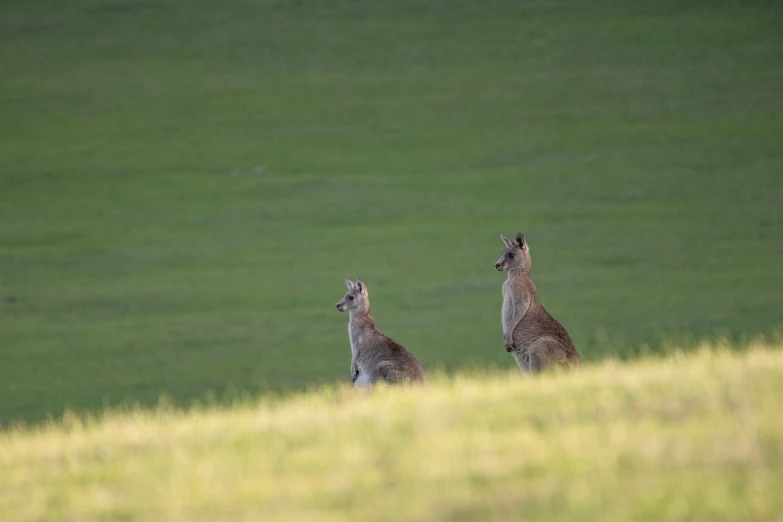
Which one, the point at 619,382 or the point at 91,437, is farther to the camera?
the point at 91,437

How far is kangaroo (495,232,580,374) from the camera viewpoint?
1052cm

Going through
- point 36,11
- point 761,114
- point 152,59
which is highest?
point 36,11

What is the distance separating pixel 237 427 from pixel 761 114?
24.0m

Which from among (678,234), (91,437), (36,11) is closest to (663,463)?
(91,437)

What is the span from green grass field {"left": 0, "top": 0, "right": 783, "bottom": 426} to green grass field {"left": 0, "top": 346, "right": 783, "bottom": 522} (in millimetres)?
8949

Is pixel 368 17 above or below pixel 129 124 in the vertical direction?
above

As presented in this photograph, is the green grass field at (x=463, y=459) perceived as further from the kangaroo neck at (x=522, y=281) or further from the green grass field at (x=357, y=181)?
the green grass field at (x=357, y=181)

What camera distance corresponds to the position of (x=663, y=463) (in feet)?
18.6

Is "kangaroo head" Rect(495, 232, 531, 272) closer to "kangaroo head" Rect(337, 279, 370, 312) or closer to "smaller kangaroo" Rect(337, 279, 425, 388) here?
"smaller kangaroo" Rect(337, 279, 425, 388)

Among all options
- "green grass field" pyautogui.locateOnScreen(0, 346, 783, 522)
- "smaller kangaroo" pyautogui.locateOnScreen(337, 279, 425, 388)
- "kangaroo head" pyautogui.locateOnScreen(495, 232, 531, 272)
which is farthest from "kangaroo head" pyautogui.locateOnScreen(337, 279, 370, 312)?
"green grass field" pyautogui.locateOnScreen(0, 346, 783, 522)

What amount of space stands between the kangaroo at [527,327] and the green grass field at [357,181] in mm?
4387

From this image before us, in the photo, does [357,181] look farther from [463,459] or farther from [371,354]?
[463,459]

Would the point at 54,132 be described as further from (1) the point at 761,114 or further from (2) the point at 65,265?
(1) the point at 761,114

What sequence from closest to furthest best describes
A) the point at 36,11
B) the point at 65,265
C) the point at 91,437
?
the point at 91,437 < the point at 65,265 < the point at 36,11
